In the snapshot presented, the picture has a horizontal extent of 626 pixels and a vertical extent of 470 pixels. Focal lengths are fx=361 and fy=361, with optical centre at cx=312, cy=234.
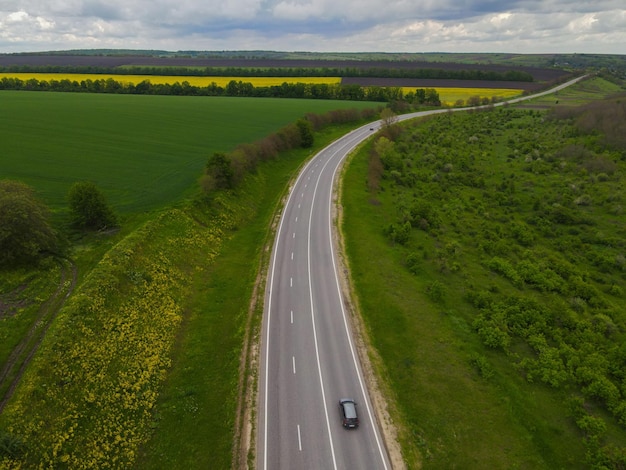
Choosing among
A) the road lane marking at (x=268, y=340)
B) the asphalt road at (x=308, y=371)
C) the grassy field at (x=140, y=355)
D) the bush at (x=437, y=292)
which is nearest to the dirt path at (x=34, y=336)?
the grassy field at (x=140, y=355)

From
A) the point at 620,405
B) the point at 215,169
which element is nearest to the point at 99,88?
the point at 215,169

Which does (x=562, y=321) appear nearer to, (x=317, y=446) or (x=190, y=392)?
(x=317, y=446)

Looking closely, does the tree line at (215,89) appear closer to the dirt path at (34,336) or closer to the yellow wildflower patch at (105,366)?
the yellow wildflower patch at (105,366)

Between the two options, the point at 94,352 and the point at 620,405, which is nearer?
the point at 620,405

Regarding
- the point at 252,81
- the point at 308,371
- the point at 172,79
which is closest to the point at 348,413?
the point at 308,371

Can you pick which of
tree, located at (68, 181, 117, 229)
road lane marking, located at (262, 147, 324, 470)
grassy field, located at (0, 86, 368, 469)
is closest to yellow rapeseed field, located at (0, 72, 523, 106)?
tree, located at (68, 181, 117, 229)

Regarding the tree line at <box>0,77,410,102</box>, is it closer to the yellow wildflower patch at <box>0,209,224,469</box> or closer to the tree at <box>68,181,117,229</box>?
the tree at <box>68,181,117,229</box>
